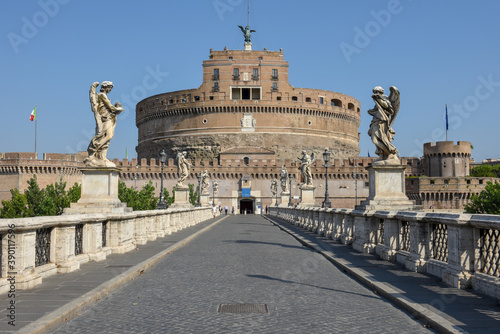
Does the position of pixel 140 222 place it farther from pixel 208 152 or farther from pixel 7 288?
pixel 208 152

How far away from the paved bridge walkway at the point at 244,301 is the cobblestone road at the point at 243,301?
0.03 feet

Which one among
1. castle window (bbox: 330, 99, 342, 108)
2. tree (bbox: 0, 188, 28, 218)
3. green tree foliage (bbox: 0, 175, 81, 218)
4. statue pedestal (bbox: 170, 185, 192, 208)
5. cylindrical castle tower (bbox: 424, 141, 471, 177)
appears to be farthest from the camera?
castle window (bbox: 330, 99, 342, 108)

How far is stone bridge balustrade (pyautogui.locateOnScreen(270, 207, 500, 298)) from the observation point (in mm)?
6309

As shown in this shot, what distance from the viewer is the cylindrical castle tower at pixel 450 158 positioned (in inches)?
3167

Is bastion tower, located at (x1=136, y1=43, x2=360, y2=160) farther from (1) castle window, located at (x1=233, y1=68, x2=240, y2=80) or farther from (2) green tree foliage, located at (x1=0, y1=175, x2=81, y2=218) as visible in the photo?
(2) green tree foliage, located at (x1=0, y1=175, x2=81, y2=218)

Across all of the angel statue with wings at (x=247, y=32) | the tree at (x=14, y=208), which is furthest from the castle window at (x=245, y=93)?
the tree at (x=14, y=208)

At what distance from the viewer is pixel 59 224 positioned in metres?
7.86

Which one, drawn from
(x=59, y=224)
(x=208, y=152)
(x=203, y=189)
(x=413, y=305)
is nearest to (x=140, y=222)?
(x=59, y=224)

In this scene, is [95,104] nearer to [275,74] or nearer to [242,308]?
[242,308]

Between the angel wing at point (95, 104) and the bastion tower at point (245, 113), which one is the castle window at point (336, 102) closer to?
the bastion tower at point (245, 113)

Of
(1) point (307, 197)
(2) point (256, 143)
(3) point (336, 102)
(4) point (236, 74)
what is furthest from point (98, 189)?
(3) point (336, 102)

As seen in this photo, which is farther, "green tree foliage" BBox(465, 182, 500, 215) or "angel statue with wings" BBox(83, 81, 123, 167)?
"green tree foliage" BBox(465, 182, 500, 215)

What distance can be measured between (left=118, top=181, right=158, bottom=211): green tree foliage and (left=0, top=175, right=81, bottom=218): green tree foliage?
5.46 meters

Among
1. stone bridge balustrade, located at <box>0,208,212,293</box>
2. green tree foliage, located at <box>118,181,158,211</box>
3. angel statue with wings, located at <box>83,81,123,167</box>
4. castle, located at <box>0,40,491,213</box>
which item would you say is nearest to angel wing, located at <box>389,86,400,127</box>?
angel statue with wings, located at <box>83,81,123,167</box>
